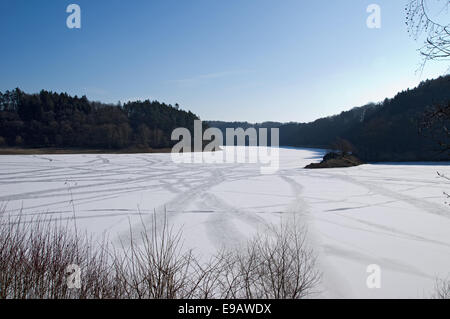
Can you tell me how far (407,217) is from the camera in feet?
20.7

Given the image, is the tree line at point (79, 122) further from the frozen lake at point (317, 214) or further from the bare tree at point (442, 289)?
the bare tree at point (442, 289)

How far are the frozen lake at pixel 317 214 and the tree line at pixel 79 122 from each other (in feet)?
112

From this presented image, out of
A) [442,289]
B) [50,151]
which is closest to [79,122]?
[50,151]

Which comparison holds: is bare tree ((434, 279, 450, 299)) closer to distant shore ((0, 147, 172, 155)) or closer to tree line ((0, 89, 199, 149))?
distant shore ((0, 147, 172, 155))

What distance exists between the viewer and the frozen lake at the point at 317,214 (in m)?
3.71

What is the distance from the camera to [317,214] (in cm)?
662

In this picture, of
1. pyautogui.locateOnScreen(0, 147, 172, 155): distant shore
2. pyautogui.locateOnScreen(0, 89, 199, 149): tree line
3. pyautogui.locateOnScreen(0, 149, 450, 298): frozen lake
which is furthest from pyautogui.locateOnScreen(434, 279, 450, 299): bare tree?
pyautogui.locateOnScreen(0, 89, 199, 149): tree line

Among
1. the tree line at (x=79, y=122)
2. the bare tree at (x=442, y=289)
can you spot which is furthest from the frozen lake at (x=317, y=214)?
the tree line at (x=79, y=122)

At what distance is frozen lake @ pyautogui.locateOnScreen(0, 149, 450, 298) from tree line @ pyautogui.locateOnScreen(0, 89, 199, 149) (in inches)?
1348

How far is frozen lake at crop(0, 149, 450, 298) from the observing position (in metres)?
3.71

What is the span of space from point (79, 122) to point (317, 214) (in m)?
50.8

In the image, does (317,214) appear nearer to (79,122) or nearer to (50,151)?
(50,151)
